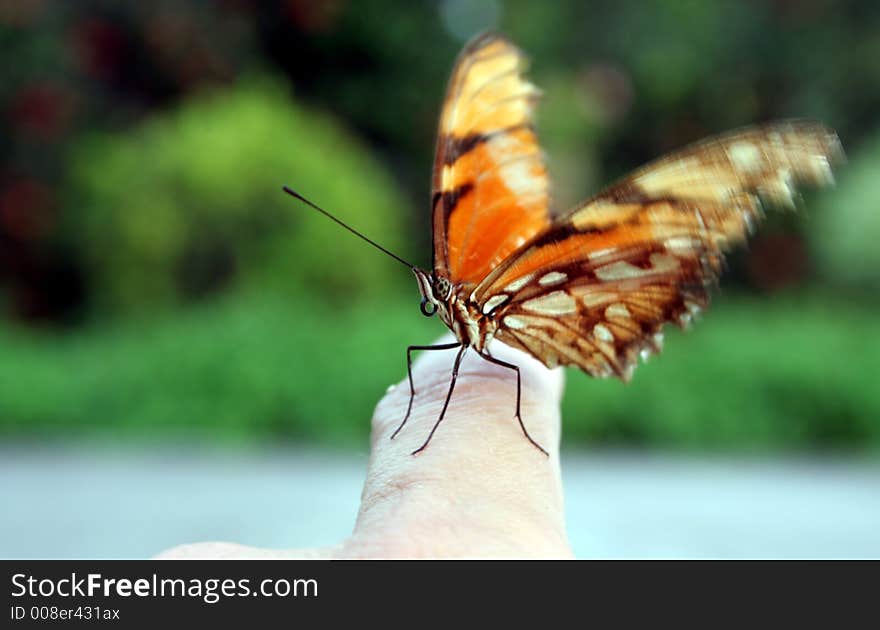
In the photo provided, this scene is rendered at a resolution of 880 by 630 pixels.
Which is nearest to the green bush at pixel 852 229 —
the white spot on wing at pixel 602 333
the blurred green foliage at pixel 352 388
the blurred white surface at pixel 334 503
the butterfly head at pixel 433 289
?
the blurred green foliage at pixel 352 388

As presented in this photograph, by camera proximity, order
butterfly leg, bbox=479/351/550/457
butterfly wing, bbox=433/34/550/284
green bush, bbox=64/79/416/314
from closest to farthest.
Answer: butterfly leg, bbox=479/351/550/457 < butterfly wing, bbox=433/34/550/284 < green bush, bbox=64/79/416/314

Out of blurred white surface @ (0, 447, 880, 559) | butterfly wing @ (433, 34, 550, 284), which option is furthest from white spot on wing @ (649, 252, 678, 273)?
blurred white surface @ (0, 447, 880, 559)

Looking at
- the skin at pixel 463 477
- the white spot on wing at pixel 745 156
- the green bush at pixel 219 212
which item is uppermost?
the green bush at pixel 219 212

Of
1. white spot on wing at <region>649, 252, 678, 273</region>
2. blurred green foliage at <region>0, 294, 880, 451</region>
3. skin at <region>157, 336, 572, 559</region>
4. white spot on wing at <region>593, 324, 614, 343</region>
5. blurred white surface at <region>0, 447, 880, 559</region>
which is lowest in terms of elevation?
skin at <region>157, 336, 572, 559</region>

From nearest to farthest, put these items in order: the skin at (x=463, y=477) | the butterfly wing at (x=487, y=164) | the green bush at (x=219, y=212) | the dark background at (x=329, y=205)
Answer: the skin at (x=463, y=477), the butterfly wing at (x=487, y=164), the dark background at (x=329, y=205), the green bush at (x=219, y=212)

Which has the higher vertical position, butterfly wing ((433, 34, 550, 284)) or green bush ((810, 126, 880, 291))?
green bush ((810, 126, 880, 291))

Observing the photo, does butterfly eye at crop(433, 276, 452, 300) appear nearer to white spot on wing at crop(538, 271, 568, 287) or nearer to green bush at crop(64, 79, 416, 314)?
white spot on wing at crop(538, 271, 568, 287)

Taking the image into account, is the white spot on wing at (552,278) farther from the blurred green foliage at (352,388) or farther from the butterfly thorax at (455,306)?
the blurred green foliage at (352,388)
